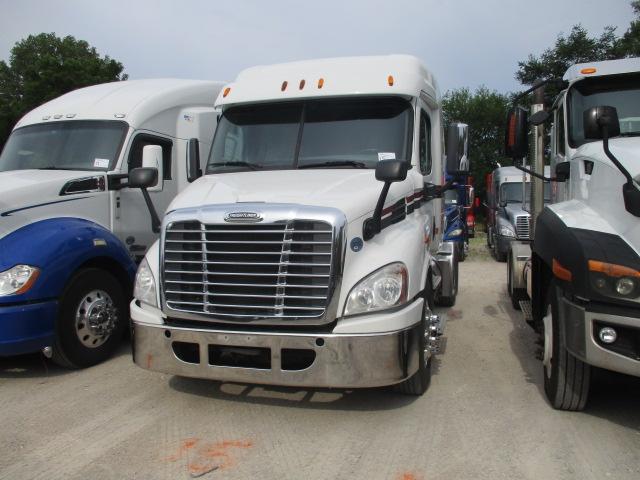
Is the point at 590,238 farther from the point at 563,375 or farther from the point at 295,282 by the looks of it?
the point at 295,282

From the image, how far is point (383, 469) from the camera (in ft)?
11.0

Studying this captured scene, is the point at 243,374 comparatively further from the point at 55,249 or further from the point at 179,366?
the point at 55,249

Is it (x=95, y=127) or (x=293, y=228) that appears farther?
(x=95, y=127)

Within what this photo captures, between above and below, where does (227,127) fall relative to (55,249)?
above

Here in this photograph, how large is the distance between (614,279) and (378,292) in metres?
1.45

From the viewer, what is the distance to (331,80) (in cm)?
518

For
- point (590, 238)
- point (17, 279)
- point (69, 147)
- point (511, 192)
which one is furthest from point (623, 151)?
point (511, 192)

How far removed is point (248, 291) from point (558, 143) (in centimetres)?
394

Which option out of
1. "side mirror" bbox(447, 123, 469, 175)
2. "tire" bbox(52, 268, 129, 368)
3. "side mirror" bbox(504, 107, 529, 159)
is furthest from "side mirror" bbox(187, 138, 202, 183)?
"side mirror" bbox(504, 107, 529, 159)

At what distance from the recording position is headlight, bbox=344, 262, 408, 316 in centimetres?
376

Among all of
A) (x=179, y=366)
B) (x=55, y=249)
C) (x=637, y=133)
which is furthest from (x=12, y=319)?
(x=637, y=133)

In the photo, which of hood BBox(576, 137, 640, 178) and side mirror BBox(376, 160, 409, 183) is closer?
hood BBox(576, 137, 640, 178)

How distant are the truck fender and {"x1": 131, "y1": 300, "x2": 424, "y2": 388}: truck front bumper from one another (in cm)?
142

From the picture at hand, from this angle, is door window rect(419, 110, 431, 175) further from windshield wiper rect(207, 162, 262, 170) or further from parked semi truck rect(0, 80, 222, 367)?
parked semi truck rect(0, 80, 222, 367)
